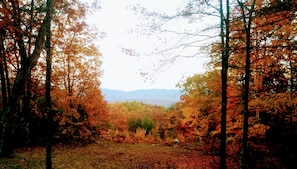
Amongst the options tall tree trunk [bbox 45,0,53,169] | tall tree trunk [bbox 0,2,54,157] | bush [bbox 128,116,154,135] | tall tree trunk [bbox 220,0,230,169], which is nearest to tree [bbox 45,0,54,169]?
tall tree trunk [bbox 45,0,53,169]

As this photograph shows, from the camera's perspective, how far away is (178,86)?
3025 cm

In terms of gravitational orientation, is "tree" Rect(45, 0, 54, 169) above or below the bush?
above

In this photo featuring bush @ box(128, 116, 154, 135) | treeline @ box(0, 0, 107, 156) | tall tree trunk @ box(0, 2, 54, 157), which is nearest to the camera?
tall tree trunk @ box(0, 2, 54, 157)

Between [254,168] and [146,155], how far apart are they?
677 centimetres

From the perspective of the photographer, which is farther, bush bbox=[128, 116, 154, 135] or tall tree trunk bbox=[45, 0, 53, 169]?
bush bbox=[128, 116, 154, 135]

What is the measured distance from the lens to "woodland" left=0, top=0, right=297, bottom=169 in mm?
11258

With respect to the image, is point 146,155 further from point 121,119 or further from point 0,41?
point 0,41

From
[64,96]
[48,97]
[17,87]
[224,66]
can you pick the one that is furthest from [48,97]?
[64,96]

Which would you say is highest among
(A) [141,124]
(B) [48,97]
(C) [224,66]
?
(C) [224,66]

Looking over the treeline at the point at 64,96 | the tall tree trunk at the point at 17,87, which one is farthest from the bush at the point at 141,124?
the tall tree trunk at the point at 17,87

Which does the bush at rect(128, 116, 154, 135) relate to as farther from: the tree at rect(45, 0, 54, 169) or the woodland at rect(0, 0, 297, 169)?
the tree at rect(45, 0, 54, 169)

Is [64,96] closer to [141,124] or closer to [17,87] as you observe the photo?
[17,87]

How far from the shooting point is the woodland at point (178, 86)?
1126cm

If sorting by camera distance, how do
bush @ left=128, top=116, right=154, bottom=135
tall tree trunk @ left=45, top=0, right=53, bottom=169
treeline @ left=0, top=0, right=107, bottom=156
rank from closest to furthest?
tall tree trunk @ left=45, top=0, right=53, bottom=169, treeline @ left=0, top=0, right=107, bottom=156, bush @ left=128, top=116, right=154, bottom=135
